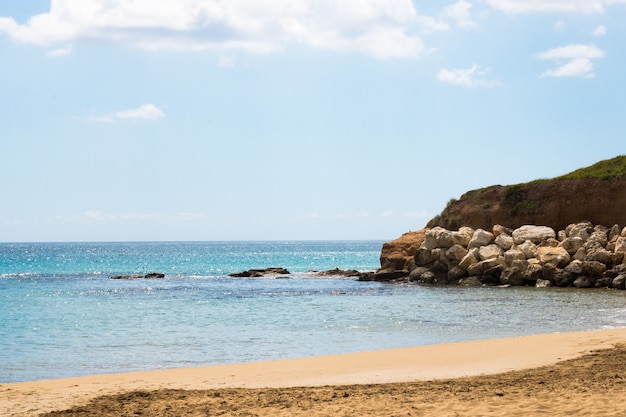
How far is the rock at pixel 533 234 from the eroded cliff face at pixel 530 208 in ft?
13.3

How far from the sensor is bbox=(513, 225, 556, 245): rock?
Result: 43441 millimetres

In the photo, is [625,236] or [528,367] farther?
[625,236]

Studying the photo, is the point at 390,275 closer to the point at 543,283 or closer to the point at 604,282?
the point at 543,283

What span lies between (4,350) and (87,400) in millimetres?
8133

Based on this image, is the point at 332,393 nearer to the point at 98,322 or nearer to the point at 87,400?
the point at 87,400

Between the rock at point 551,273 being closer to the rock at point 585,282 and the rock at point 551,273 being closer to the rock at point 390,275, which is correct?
the rock at point 585,282

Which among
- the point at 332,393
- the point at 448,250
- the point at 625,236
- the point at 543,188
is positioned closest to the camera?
the point at 332,393

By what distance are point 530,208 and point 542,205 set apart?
76cm

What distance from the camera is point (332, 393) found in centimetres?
1249

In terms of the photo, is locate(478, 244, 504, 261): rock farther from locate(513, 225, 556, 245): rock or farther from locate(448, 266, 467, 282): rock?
locate(513, 225, 556, 245): rock

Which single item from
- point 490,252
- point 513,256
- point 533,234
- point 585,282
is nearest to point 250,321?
point 585,282

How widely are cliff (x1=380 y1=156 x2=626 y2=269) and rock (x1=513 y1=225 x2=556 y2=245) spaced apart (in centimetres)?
405

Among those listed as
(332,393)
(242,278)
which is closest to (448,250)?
(242,278)

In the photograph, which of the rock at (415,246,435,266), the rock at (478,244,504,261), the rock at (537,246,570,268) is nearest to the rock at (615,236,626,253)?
the rock at (537,246,570,268)
